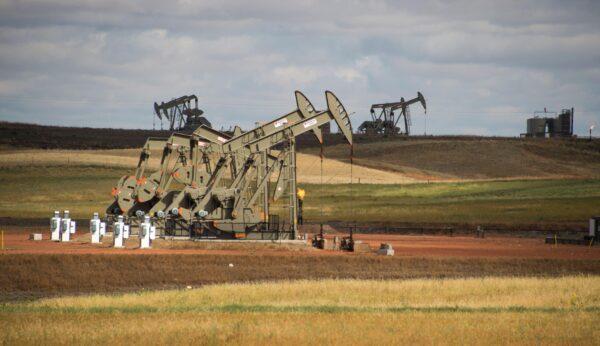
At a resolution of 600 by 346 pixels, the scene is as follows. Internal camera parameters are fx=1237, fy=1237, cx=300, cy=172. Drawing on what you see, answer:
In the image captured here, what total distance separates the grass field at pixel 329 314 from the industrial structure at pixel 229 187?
13.7 meters

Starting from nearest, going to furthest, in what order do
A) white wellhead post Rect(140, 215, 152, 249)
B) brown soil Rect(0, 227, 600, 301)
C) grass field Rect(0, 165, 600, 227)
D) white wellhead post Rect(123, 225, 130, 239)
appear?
brown soil Rect(0, 227, 600, 301), white wellhead post Rect(140, 215, 152, 249), white wellhead post Rect(123, 225, 130, 239), grass field Rect(0, 165, 600, 227)

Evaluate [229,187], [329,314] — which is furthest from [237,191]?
[329,314]

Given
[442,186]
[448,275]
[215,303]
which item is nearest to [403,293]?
[215,303]

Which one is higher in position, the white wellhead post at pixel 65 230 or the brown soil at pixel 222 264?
the white wellhead post at pixel 65 230

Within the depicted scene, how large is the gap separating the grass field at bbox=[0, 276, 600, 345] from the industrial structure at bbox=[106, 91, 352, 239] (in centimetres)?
1369

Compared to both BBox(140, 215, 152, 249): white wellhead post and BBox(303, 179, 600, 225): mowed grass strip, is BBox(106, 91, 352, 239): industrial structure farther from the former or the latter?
BBox(303, 179, 600, 225): mowed grass strip

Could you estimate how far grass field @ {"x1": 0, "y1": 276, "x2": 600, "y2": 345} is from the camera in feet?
81.1

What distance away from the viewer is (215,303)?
31469 mm

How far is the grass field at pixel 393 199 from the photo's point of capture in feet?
243

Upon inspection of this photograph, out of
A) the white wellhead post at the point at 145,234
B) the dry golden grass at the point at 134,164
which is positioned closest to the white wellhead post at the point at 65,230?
the white wellhead post at the point at 145,234

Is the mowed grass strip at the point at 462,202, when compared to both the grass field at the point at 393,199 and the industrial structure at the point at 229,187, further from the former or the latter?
the industrial structure at the point at 229,187

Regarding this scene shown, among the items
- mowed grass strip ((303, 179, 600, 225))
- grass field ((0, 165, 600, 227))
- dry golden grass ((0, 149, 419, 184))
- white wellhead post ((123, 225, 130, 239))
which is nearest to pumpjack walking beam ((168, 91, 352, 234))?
white wellhead post ((123, 225, 130, 239))

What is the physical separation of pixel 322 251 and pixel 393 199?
138 ft

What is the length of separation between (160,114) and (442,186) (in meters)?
65.7
